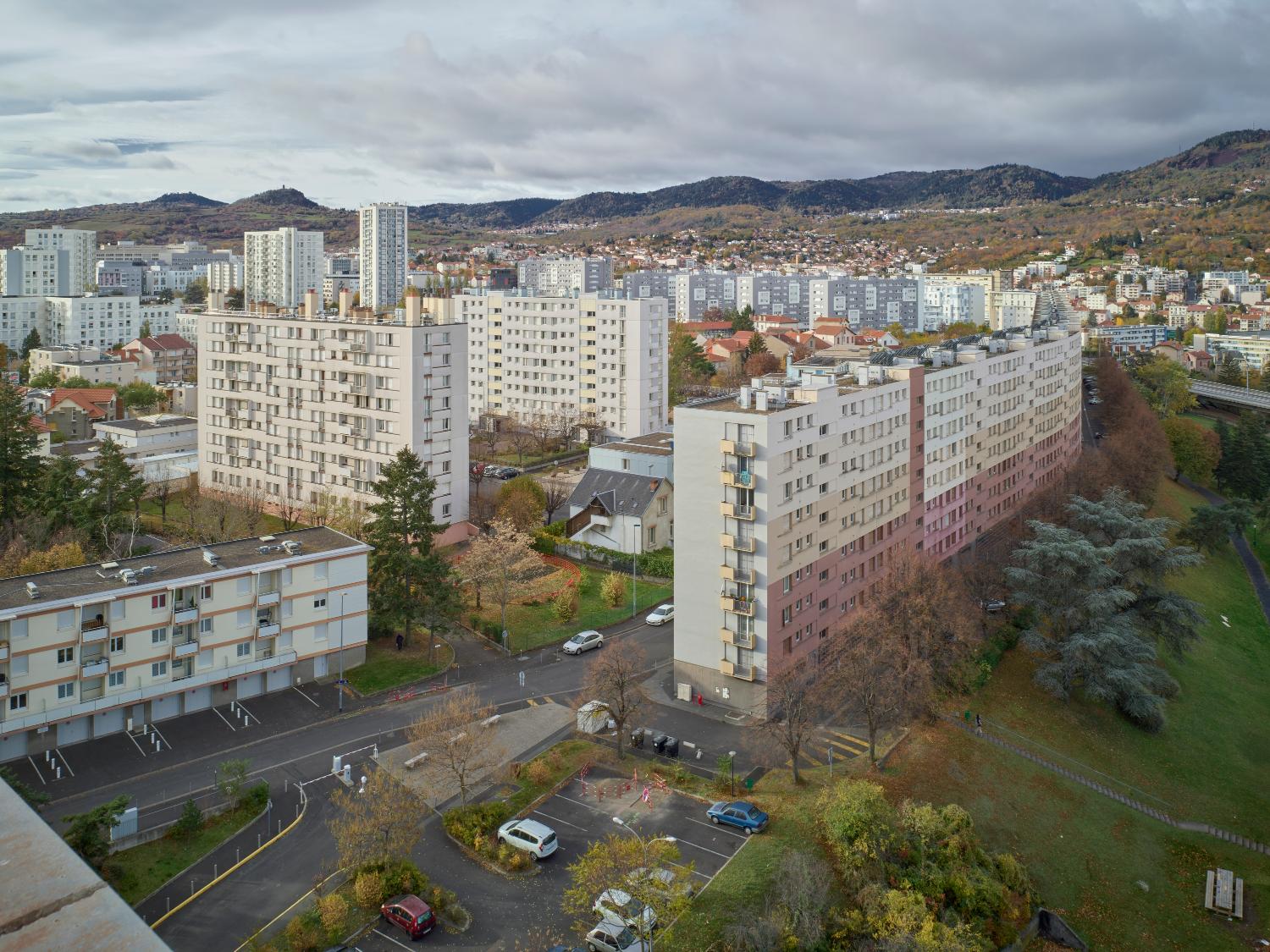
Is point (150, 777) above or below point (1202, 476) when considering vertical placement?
below

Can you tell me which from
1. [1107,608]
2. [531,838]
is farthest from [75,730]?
[1107,608]

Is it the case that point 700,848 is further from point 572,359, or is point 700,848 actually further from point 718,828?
point 572,359

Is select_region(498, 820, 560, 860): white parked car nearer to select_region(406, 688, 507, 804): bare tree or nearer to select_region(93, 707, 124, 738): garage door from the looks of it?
select_region(406, 688, 507, 804): bare tree

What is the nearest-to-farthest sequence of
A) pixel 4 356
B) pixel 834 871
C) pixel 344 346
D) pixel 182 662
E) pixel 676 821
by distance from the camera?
1. pixel 834 871
2. pixel 676 821
3. pixel 182 662
4. pixel 344 346
5. pixel 4 356

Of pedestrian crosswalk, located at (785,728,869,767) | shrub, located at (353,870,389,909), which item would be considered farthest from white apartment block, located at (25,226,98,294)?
shrub, located at (353,870,389,909)

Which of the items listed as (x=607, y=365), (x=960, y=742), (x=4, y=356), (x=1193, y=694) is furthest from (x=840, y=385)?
(x=4, y=356)

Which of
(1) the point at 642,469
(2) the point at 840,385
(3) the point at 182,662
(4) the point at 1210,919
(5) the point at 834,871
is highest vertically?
(2) the point at 840,385

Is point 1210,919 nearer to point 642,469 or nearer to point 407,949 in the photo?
point 407,949

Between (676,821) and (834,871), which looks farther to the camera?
(676,821)
